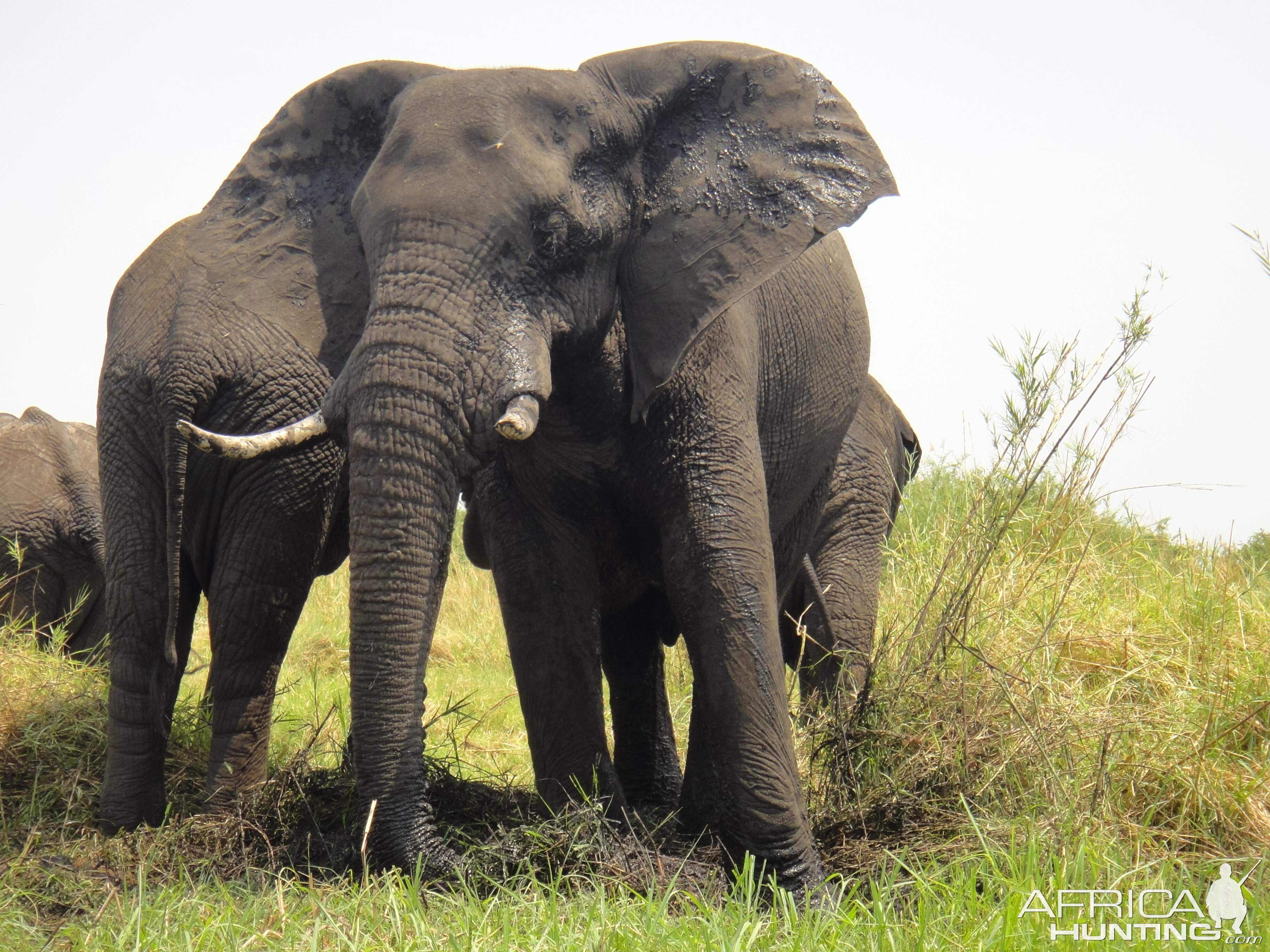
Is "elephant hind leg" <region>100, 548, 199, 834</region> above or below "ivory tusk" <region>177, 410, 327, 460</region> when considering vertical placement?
below

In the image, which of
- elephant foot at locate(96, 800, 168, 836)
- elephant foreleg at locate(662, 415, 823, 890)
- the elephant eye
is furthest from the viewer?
elephant foot at locate(96, 800, 168, 836)

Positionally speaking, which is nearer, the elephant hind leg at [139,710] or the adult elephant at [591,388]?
the adult elephant at [591,388]

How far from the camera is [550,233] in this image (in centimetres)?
374

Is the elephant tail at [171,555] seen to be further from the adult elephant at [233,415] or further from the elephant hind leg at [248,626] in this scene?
the elephant hind leg at [248,626]

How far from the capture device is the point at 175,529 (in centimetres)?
456

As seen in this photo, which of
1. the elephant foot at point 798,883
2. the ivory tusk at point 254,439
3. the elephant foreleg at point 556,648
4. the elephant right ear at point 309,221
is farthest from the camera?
the elephant right ear at point 309,221

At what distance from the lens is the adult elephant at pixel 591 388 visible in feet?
11.6

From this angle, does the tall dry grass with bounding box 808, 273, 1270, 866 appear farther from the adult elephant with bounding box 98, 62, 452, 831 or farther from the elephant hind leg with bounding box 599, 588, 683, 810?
the adult elephant with bounding box 98, 62, 452, 831

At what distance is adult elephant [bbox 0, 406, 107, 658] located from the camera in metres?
7.69

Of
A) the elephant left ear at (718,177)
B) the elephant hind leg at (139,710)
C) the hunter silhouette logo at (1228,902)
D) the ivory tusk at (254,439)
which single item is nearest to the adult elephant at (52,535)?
the elephant hind leg at (139,710)

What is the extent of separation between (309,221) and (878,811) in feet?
9.00

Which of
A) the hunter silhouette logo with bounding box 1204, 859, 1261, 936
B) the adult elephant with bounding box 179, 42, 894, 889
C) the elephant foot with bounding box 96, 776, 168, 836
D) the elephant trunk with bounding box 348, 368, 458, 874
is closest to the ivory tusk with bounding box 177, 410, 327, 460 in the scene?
the adult elephant with bounding box 179, 42, 894, 889

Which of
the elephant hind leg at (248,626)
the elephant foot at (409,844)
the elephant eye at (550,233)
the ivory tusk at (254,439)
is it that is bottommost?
the elephant foot at (409,844)

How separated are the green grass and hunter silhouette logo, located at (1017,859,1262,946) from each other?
41 mm
